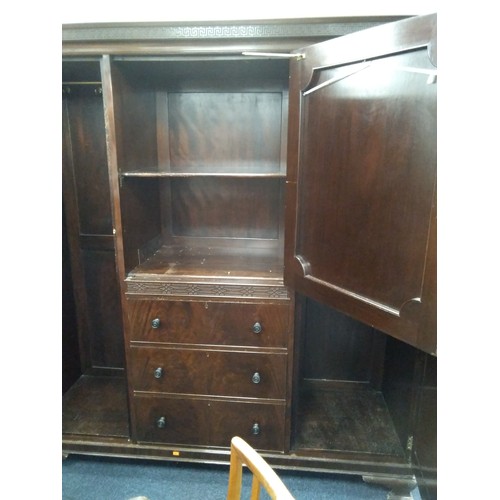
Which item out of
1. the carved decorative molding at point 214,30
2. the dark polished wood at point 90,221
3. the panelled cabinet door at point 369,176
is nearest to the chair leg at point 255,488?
the panelled cabinet door at point 369,176

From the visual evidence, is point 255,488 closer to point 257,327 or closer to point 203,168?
point 257,327

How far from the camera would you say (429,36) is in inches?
26.5

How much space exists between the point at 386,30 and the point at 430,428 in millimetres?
1129

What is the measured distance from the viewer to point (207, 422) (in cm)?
134

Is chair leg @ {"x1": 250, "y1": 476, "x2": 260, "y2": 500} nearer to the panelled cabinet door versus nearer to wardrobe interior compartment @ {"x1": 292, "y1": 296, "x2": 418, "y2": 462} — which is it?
the panelled cabinet door

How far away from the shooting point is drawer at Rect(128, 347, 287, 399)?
1.26 meters

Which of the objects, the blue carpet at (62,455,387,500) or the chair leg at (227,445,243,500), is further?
the blue carpet at (62,455,387,500)

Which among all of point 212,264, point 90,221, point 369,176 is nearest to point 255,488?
point 369,176

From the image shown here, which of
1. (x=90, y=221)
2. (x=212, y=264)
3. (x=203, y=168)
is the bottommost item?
(x=212, y=264)

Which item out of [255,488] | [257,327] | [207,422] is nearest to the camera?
[255,488]

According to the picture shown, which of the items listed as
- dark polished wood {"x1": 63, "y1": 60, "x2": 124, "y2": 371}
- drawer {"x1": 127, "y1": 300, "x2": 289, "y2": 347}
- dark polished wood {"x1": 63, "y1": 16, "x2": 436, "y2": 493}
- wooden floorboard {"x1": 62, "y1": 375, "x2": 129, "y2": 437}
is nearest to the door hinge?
dark polished wood {"x1": 63, "y1": 16, "x2": 436, "y2": 493}

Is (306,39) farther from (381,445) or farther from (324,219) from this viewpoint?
(381,445)

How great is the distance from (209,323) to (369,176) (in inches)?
28.8

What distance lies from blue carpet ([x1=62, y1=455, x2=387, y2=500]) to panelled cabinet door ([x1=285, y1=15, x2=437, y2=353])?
32.3 inches
